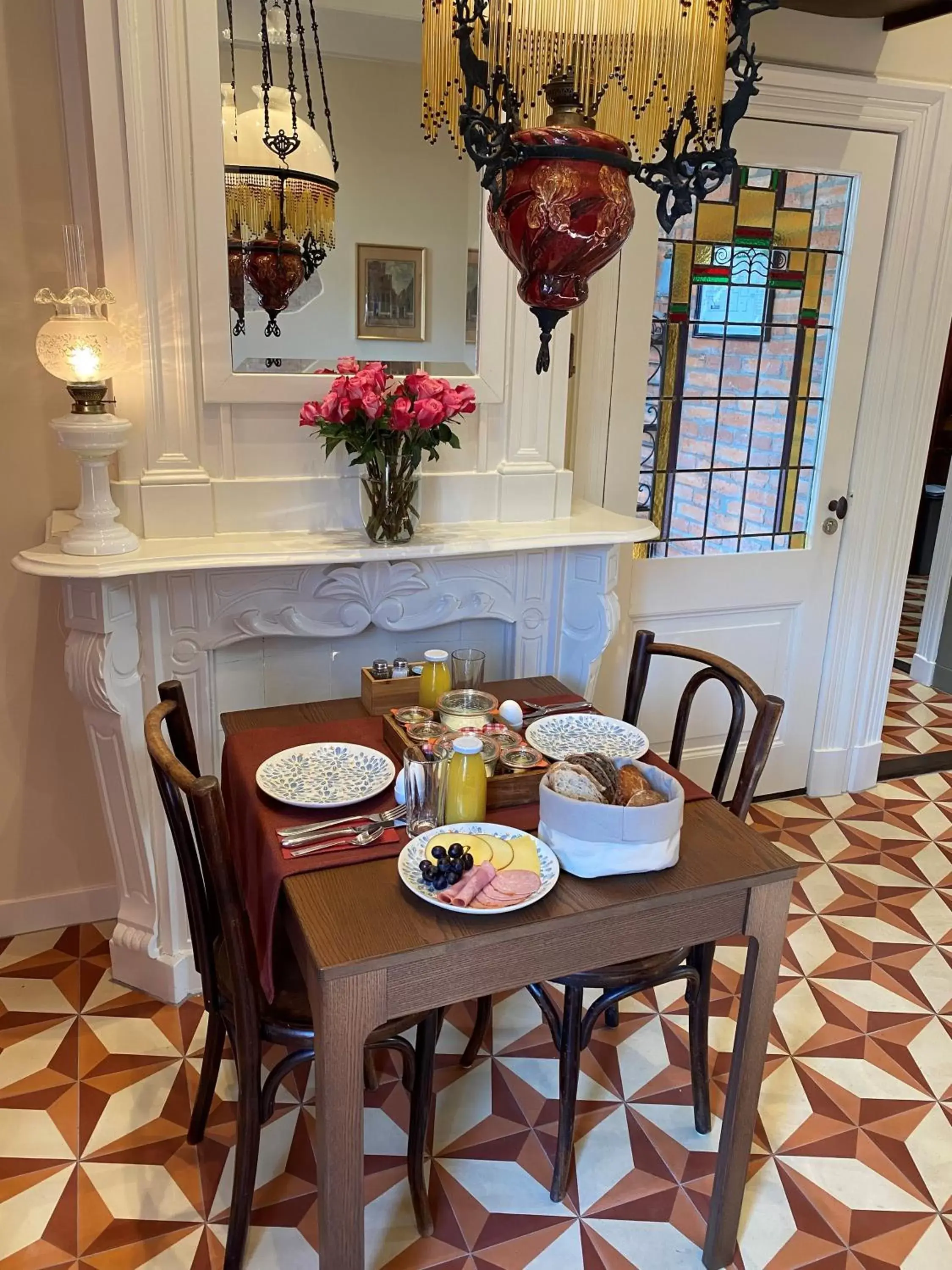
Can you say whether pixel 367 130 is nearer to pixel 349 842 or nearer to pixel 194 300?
pixel 194 300

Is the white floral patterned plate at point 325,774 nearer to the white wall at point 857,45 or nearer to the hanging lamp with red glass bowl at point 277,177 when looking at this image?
the hanging lamp with red glass bowl at point 277,177

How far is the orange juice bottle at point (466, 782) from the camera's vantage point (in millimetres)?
1621

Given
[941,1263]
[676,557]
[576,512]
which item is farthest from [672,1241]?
[676,557]

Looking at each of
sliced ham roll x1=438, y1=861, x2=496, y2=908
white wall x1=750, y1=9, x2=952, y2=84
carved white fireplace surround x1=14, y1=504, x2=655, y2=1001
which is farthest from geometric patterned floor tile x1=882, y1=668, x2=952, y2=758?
sliced ham roll x1=438, y1=861, x2=496, y2=908

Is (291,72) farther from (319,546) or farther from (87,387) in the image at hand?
(319,546)

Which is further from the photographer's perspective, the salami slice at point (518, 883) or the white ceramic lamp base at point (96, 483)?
the white ceramic lamp base at point (96, 483)

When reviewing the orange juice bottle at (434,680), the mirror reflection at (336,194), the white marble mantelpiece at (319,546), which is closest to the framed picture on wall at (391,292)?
the mirror reflection at (336,194)

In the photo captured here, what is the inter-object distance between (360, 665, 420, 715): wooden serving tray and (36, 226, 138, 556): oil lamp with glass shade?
1.87ft

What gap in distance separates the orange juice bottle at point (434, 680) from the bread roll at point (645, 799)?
0.57m

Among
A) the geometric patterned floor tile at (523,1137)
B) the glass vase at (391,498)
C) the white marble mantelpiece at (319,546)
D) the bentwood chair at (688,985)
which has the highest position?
the glass vase at (391,498)

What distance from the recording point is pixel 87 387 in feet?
6.33

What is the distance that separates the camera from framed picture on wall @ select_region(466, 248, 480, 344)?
2.24 meters

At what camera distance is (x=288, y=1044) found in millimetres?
1687

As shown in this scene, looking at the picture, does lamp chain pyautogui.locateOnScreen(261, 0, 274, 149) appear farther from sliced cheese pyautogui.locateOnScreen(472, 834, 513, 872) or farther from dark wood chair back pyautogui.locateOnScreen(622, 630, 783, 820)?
sliced cheese pyautogui.locateOnScreen(472, 834, 513, 872)
